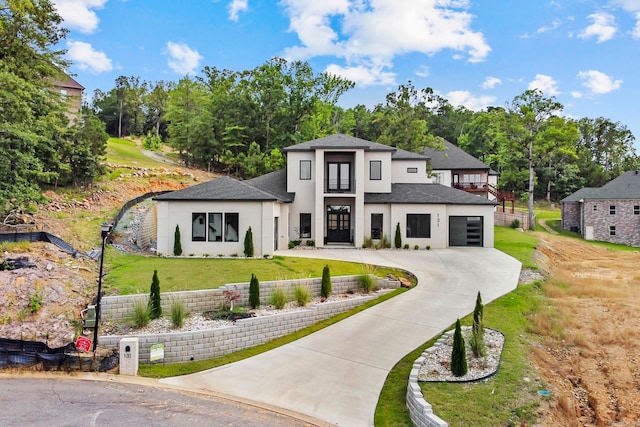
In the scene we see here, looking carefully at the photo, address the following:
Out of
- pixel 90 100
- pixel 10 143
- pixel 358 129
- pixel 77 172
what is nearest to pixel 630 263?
pixel 10 143

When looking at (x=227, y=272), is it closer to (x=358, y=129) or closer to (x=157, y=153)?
(x=157, y=153)

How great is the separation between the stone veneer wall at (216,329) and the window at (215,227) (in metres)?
6.59

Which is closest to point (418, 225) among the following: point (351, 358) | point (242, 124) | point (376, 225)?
point (376, 225)

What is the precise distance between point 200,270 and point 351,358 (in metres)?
8.10

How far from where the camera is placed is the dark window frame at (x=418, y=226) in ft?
77.0

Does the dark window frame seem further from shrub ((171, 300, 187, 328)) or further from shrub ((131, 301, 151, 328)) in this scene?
shrub ((131, 301, 151, 328))

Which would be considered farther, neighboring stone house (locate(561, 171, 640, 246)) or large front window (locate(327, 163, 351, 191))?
neighboring stone house (locate(561, 171, 640, 246))

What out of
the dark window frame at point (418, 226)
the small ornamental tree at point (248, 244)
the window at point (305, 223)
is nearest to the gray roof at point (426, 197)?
the dark window frame at point (418, 226)

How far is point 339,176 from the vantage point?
2470cm

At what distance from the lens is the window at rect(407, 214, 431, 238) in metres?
23.5

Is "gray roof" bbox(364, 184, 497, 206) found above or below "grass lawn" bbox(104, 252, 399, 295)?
above

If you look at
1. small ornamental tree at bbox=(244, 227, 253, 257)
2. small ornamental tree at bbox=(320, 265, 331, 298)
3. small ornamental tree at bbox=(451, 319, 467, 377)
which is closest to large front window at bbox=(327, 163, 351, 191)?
small ornamental tree at bbox=(244, 227, 253, 257)

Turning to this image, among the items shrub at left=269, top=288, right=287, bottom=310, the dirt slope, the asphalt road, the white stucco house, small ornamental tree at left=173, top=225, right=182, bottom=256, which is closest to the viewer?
the asphalt road

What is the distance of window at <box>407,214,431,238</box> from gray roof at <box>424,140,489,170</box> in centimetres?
1612
